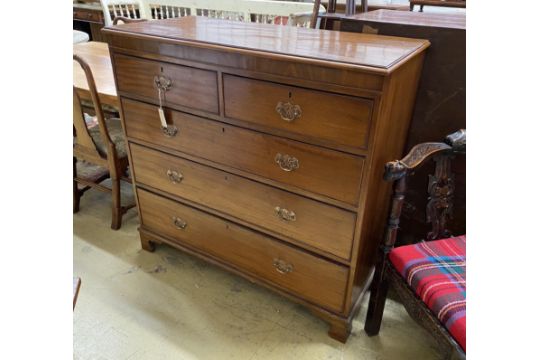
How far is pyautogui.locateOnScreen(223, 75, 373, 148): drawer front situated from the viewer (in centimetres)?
104

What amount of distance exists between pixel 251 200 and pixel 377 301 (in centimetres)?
58

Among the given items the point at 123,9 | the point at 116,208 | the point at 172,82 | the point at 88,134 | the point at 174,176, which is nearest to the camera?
the point at 172,82

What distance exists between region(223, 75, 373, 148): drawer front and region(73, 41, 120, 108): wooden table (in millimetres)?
602

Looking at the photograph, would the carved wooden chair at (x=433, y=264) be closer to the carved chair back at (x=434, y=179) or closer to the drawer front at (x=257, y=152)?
the carved chair back at (x=434, y=179)

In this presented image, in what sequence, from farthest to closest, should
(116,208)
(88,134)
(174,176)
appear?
1. (116,208)
2. (88,134)
3. (174,176)

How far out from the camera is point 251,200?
54.2 inches

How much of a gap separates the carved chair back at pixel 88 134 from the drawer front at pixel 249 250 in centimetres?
36

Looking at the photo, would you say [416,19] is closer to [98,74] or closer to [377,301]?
[377,301]

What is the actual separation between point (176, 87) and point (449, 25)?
926 millimetres

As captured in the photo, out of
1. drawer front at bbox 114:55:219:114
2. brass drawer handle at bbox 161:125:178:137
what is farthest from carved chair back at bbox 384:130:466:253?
brass drawer handle at bbox 161:125:178:137

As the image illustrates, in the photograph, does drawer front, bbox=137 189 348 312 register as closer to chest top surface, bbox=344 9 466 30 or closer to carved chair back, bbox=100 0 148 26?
chest top surface, bbox=344 9 466 30

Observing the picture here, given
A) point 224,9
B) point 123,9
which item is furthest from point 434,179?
point 123,9

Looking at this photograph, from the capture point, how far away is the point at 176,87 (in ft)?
4.31
